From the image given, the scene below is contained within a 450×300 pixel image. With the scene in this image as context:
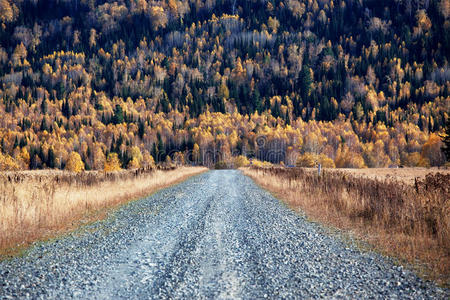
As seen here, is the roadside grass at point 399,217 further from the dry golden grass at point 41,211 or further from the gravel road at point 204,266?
the dry golden grass at point 41,211

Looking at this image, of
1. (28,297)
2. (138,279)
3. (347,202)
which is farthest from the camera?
(347,202)

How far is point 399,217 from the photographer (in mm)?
9750

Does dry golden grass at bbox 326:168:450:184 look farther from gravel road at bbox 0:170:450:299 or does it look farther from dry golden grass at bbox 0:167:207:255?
dry golden grass at bbox 0:167:207:255

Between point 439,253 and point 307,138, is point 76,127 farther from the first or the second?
point 439,253

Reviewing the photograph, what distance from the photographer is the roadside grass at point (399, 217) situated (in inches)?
273

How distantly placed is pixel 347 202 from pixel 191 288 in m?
9.26

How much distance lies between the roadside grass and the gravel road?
0.72 metres

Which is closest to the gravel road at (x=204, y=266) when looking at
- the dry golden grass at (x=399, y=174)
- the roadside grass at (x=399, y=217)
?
the roadside grass at (x=399, y=217)

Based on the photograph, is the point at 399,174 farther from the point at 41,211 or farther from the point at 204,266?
the point at 41,211

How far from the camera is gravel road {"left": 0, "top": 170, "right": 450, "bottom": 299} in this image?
518cm

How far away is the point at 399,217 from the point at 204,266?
675 centimetres

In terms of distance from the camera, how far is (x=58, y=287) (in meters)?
5.35

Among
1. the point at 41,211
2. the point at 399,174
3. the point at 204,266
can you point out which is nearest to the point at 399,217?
the point at 204,266

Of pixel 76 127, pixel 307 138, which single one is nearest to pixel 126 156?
pixel 307 138
